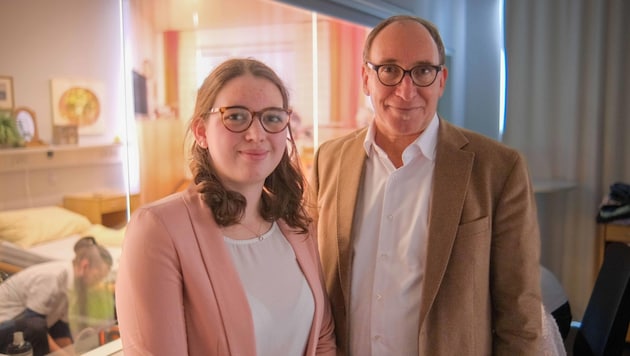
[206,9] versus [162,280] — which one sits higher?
[206,9]

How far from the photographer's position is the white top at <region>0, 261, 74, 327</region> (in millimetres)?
1505

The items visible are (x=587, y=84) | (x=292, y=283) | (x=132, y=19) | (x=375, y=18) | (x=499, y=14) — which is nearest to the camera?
(x=292, y=283)

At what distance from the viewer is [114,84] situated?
197 centimetres

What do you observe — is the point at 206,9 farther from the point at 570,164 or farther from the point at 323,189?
the point at 570,164

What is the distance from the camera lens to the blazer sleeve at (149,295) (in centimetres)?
100

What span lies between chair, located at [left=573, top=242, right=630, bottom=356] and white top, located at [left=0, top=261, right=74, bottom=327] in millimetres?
1884

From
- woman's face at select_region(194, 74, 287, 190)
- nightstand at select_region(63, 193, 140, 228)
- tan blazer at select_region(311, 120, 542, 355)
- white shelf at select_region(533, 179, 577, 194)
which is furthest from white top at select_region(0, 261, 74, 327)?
white shelf at select_region(533, 179, 577, 194)

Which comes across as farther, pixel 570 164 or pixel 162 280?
pixel 570 164

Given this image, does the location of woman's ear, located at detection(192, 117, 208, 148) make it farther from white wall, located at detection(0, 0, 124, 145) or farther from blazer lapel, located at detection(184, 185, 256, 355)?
white wall, located at detection(0, 0, 124, 145)

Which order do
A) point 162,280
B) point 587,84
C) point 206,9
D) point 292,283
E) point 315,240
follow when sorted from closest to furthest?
point 162,280, point 292,283, point 315,240, point 206,9, point 587,84

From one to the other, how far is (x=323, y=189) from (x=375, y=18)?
65.5 inches

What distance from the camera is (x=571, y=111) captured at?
4055mm

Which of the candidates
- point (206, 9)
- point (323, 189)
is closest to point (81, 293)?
point (323, 189)

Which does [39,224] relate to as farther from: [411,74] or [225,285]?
[411,74]
